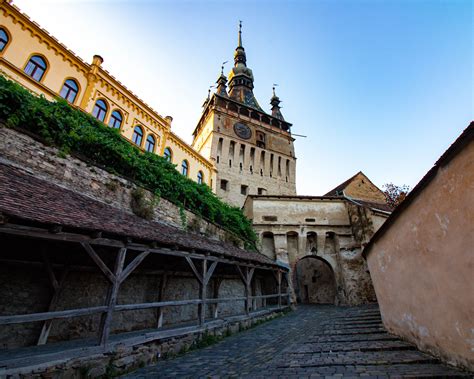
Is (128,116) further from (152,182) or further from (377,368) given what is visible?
(377,368)

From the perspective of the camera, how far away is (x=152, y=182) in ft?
32.7

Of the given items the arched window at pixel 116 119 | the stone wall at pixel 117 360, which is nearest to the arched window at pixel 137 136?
the arched window at pixel 116 119

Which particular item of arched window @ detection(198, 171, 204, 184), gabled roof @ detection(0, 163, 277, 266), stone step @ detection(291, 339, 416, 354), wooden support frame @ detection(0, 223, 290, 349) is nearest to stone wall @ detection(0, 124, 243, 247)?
gabled roof @ detection(0, 163, 277, 266)

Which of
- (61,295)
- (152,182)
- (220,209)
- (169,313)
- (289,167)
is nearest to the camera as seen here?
(61,295)

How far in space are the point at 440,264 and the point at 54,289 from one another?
7.70 m

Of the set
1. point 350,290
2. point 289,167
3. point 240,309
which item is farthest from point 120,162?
point 289,167

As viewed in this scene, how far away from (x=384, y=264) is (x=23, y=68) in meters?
15.7

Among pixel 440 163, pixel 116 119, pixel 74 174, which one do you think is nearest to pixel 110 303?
pixel 74 174

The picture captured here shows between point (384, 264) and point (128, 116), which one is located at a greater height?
point (128, 116)

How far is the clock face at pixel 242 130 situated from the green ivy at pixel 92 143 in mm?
14720

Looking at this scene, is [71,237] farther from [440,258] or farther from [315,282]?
[315,282]

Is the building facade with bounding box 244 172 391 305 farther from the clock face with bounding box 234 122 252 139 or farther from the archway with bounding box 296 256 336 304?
the clock face with bounding box 234 122 252 139

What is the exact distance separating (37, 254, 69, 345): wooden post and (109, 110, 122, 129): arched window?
10.3 m

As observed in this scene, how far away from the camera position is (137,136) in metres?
15.1
